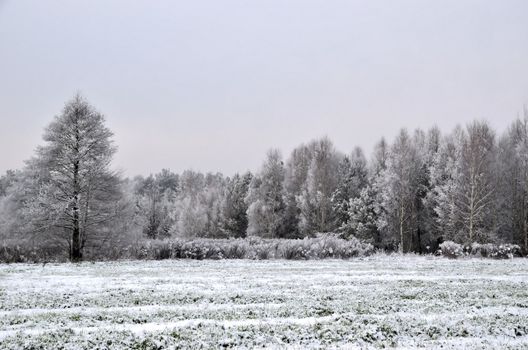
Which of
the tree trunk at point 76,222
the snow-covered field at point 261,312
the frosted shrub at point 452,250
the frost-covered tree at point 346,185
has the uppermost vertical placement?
the frost-covered tree at point 346,185

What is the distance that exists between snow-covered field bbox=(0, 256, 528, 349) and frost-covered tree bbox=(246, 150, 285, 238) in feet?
135

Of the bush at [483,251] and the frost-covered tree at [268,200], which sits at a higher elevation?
the frost-covered tree at [268,200]

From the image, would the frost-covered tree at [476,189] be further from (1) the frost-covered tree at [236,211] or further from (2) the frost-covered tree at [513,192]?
(1) the frost-covered tree at [236,211]

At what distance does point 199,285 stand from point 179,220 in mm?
62379

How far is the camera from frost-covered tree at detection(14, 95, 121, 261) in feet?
92.4

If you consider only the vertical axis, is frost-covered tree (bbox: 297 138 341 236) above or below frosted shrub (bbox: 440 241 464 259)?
above

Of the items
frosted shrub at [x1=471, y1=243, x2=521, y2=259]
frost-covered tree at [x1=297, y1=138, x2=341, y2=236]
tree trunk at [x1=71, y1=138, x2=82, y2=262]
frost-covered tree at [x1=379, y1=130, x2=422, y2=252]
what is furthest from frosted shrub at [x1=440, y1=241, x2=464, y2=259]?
tree trunk at [x1=71, y1=138, x2=82, y2=262]

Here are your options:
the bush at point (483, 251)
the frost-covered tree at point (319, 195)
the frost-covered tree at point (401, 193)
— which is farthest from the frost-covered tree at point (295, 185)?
the bush at point (483, 251)

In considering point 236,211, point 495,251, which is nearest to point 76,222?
point 495,251

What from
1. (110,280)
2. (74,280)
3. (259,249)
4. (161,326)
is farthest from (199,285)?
(259,249)

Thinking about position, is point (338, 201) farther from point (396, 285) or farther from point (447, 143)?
point (396, 285)

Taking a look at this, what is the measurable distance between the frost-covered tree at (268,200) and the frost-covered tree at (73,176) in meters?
29.7

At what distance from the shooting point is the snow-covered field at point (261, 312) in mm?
7406

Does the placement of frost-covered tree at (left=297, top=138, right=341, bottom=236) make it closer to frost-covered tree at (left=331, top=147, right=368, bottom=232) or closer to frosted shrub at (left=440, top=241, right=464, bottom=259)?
frost-covered tree at (left=331, top=147, right=368, bottom=232)
